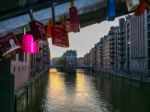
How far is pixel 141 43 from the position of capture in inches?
4026

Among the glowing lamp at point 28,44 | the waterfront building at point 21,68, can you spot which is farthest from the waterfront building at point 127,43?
the glowing lamp at point 28,44

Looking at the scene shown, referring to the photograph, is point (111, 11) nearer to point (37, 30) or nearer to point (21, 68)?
point (37, 30)

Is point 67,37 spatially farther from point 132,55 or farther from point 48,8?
point 132,55

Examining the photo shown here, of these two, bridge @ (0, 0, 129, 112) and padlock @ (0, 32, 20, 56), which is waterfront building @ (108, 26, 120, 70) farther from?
padlock @ (0, 32, 20, 56)

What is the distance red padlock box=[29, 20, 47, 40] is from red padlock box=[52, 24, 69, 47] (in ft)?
0.71

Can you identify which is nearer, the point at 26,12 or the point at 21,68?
the point at 26,12

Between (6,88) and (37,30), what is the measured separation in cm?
190

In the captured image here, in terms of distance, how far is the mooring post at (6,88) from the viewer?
7.39m

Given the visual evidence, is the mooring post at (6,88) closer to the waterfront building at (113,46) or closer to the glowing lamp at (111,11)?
the glowing lamp at (111,11)

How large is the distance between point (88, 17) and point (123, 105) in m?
37.0

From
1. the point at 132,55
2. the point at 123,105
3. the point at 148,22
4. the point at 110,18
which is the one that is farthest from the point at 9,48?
the point at 132,55

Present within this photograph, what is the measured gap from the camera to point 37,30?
632 cm

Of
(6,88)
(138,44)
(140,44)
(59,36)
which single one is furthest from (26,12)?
(138,44)

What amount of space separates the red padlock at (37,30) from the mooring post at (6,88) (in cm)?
133
